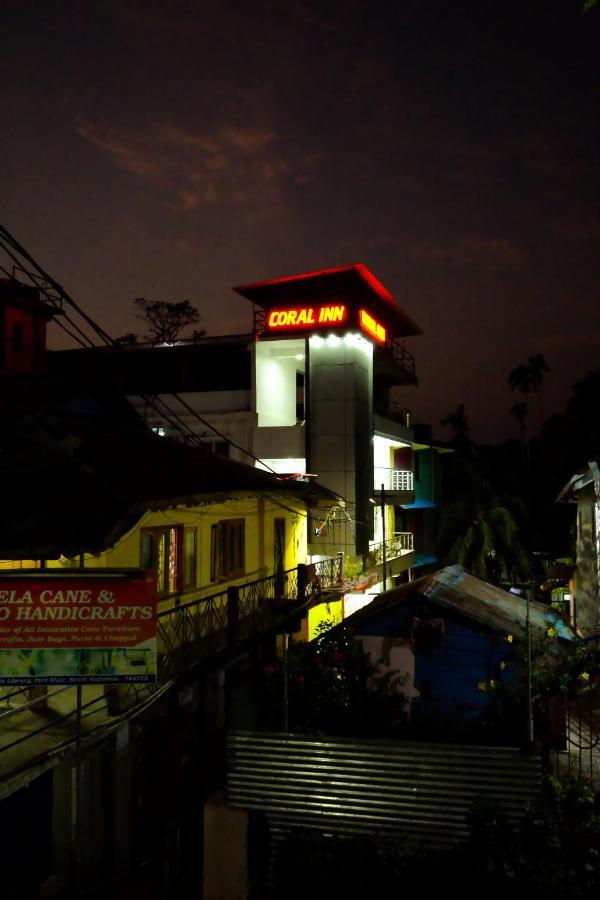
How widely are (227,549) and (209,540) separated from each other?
4.26 ft

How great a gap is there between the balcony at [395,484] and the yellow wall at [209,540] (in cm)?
801

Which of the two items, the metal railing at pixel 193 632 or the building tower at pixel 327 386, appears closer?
the metal railing at pixel 193 632

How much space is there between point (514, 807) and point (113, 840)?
7.39m

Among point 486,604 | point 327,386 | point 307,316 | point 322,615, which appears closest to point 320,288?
point 307,316

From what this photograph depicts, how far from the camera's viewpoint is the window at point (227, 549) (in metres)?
17.2

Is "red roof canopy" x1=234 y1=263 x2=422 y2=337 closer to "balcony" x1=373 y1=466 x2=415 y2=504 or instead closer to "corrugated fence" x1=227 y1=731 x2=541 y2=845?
"balcony" x1=373 y1=466 x2=415 y2=504

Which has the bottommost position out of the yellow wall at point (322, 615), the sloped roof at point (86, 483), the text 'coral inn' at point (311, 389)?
the yellow wall at point (322, 615)

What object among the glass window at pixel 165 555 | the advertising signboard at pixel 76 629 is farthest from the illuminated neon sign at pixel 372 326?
the advertising signboard at pixel 76 629

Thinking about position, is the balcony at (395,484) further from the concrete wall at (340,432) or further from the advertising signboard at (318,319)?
the advertising signboard at (318,319)

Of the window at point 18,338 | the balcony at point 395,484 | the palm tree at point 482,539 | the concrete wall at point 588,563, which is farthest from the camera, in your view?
the palm tree at point 482,539

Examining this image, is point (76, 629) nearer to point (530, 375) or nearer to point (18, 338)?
point (18, 338)

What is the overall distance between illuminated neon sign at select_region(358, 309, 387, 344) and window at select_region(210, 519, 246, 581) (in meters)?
13.0

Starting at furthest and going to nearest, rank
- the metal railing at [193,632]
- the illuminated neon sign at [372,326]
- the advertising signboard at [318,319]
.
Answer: the illuminated neon sign at [372,326] < the advertising signboard at [318,319] < the metal railing at [193,632]

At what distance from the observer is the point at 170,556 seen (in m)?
15.2
